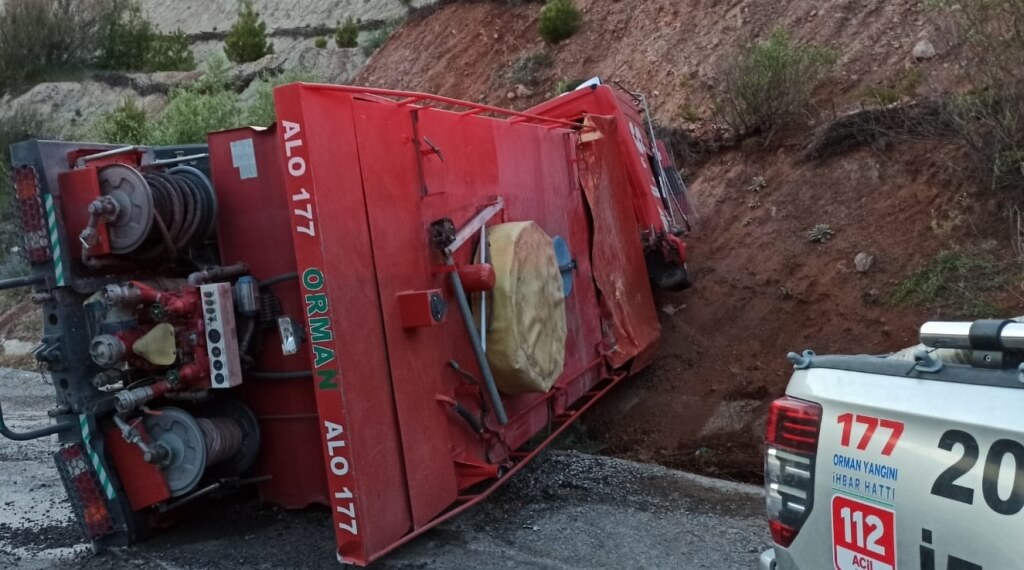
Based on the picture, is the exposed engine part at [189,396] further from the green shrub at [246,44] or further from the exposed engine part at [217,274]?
the green shrub at [246,44]

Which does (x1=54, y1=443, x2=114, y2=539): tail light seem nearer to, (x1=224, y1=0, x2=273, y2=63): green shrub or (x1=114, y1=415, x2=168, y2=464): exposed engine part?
(x1=114, y1=415, x2=168, y2=464): exposed engine part

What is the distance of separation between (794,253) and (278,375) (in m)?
5.23

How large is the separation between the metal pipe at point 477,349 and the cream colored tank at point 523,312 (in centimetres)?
7

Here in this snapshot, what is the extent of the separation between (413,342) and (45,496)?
3294mm

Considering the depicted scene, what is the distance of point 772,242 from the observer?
8.73 metres

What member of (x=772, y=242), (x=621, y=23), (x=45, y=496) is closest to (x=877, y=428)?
(x=45, y=496)

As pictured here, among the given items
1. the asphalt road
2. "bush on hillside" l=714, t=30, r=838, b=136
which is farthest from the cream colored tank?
"bush on hillside" l=714, t=30, r=838, b=136

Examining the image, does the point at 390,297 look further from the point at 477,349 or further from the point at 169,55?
the point at 169,55

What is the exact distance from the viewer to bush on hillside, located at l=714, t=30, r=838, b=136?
9828 mm

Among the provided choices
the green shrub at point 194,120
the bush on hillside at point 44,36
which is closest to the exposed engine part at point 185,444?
the green shrub at point 194,120

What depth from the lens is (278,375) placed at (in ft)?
16.2

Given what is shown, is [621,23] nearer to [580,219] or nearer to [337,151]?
[580,219]

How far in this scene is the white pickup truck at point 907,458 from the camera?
6.77 feet

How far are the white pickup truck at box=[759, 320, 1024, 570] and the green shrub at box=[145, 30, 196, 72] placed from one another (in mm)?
33555
